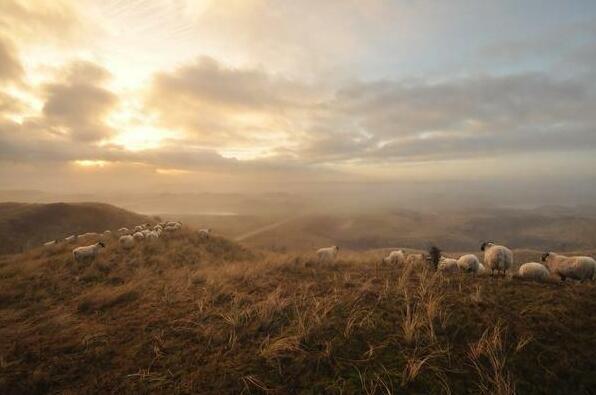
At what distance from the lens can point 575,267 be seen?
865cm

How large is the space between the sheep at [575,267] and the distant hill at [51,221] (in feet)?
208

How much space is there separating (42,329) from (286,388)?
6060 millimetres

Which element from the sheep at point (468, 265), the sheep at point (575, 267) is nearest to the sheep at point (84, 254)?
the sheep at point (468, 265)

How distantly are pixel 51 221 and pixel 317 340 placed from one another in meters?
72.8

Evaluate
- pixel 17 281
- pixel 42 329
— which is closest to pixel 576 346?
pixel 42 329

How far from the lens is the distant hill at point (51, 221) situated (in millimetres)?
49297

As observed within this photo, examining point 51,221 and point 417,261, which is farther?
point 51,221

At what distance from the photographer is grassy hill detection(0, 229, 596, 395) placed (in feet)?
12.6

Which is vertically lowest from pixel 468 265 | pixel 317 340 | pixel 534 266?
pixel 468 265

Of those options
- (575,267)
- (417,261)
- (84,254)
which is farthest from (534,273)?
(84,254)

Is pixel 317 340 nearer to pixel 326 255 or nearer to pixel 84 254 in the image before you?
pixel 326 255

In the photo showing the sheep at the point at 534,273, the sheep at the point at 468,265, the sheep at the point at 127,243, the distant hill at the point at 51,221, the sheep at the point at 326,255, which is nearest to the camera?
the sheep at the point at 534,273

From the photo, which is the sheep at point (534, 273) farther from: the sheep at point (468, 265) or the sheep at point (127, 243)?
the sheep at point (127, 243)

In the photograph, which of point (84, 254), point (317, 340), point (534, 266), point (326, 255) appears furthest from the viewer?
point (84, 254)
